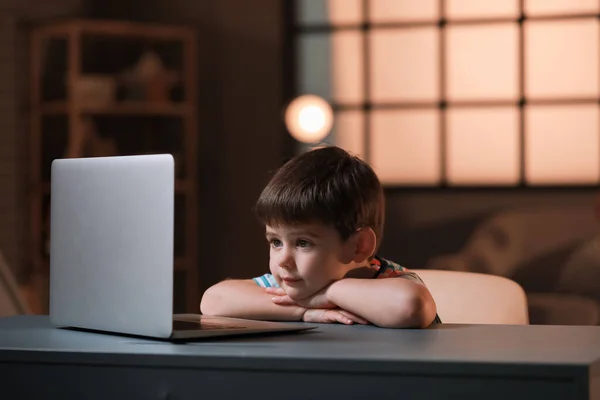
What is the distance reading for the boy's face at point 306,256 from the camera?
4.50ft

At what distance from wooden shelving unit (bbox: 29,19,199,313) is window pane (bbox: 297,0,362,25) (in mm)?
618

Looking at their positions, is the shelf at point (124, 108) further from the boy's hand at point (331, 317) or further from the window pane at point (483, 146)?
the boy's hand at point (331, 317)

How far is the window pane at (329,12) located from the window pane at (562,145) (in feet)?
3.27

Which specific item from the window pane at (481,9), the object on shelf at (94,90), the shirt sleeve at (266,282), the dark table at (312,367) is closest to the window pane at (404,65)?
the window pane at (481,9)

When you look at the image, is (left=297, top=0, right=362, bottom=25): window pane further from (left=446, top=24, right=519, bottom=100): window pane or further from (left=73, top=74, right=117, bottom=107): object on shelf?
(left=73, top=74, right=117, bottom=107): object on shelf

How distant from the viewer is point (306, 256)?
4.51ft

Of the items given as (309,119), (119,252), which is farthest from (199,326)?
(309,119)

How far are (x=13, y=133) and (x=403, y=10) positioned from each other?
2006mm

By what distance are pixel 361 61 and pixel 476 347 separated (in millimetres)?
4087

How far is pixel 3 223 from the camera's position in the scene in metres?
4.82

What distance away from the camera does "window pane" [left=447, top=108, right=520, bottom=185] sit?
191 inches

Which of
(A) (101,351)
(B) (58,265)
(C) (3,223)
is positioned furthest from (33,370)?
(C) (3,223)

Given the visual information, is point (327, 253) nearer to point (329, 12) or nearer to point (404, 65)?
point (404, 65)

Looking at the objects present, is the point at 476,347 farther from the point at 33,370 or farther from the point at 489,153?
the point at 489,153
